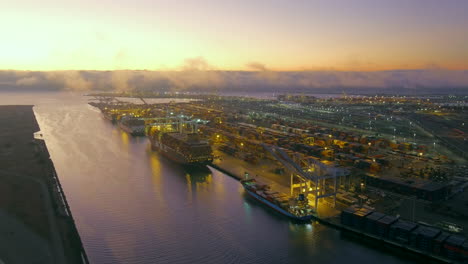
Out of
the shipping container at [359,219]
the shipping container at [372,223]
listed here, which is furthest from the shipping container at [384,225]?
the shipping container at [359,219]

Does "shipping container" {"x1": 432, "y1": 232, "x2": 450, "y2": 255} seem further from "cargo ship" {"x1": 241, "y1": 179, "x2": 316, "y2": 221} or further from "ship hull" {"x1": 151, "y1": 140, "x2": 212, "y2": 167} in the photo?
"ship hull" {"x1": 151, "y1": 140, "x2": 212, "y2": 167}

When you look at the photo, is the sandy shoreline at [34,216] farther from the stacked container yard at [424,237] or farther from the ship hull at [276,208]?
the stacked container yard at [424,237]

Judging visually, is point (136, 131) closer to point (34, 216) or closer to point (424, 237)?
point (34, 216)

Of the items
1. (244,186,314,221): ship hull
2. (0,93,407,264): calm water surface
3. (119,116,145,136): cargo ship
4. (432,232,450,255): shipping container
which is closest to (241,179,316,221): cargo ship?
(244,186,314,221): ship hull

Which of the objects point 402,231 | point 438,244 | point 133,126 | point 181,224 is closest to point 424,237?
point 438,244

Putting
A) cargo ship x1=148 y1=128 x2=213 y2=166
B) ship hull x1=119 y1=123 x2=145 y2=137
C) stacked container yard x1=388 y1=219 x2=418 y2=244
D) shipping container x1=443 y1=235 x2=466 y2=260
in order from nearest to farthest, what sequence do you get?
shipping container x1=443 y1=235 x2=466 y2=260
stacked container yard x1=388 y1=219 x2=418 y2=244
cargo ship x1=148 y1=128 x2=213 y2=166
ship hull x1=119 y1=123 x2=145 y2=137

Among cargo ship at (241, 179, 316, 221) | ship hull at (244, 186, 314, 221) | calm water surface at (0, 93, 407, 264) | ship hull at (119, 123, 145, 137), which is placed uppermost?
ship hull at (119, 123, 145, 137)
